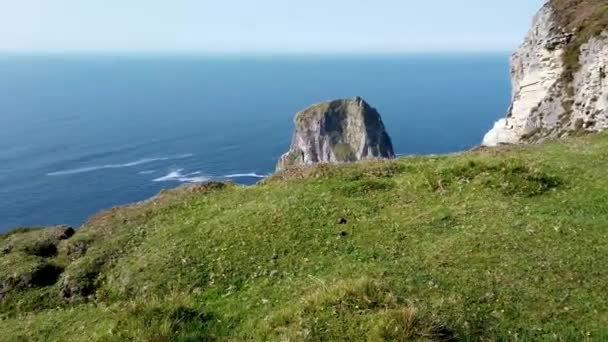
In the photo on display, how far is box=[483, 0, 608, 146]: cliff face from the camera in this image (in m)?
42.1

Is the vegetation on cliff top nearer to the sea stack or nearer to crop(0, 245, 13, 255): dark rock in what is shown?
crop(0, 245, 13, 255): dark rock

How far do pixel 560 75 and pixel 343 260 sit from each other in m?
37.5

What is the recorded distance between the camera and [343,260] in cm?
1734

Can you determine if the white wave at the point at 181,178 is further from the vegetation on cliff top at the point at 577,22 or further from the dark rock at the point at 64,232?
the dark rock at the point at 64,232

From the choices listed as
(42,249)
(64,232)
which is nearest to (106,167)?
(64,232)

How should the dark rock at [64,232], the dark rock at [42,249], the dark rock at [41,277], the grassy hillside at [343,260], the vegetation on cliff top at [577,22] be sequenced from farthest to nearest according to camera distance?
the vegetation on cliff top at [577,22], the dark rock at [64,232], the dark rock at [42,249], the dark rock at [41,277], the grassy hillside at [343,260]

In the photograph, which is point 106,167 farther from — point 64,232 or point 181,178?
point 64,232

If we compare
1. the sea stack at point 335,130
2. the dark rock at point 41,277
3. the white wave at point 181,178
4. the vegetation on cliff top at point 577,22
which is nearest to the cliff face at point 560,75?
the vegetation on cliff top at point 577,22

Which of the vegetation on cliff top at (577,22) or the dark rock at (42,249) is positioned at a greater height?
the vegetation on cliff top at (577,22)

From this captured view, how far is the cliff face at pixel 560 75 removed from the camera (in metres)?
42.1

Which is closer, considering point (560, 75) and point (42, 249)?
point (42, 249)

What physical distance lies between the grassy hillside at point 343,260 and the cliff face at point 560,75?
1612 centimetres

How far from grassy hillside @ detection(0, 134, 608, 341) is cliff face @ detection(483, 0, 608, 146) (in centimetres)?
1612

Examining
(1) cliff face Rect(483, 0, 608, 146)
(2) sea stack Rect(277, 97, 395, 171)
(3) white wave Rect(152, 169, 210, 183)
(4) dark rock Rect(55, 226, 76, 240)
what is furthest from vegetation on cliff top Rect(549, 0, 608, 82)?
(2) sea stack Rect(277, 97, 395, 171)
